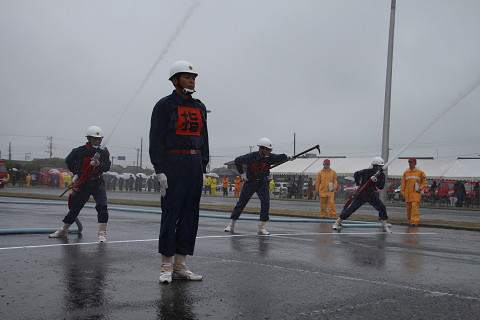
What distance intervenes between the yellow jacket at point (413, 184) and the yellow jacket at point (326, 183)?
2.51 meters

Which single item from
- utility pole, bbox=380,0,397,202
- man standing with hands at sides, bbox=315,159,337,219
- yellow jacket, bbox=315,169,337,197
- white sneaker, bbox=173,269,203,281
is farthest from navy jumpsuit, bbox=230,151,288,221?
utility pole, bbox=380,0,397,202

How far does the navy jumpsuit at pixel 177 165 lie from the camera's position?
5230mm

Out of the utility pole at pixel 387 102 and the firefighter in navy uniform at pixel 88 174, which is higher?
the utility pole at pixel 387 102

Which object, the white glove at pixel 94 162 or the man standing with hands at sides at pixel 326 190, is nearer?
the white glove at pixel 94 162

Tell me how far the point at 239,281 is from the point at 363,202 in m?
7.55

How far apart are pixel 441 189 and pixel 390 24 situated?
2309 cm

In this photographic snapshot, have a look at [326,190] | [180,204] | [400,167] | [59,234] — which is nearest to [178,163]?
[180,204]

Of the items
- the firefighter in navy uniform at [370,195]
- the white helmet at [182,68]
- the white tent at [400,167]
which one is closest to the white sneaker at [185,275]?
the white helmet at [182,68]

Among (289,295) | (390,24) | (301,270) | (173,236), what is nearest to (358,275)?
(301,270)

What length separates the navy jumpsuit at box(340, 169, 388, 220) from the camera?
11.8 meters

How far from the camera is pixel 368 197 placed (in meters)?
12.1

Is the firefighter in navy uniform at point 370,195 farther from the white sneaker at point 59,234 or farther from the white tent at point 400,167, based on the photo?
the white tent at point 400,167

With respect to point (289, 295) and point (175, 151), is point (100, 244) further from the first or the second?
point (289, 295)

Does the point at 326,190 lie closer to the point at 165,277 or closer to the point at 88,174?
the point at 88,174
